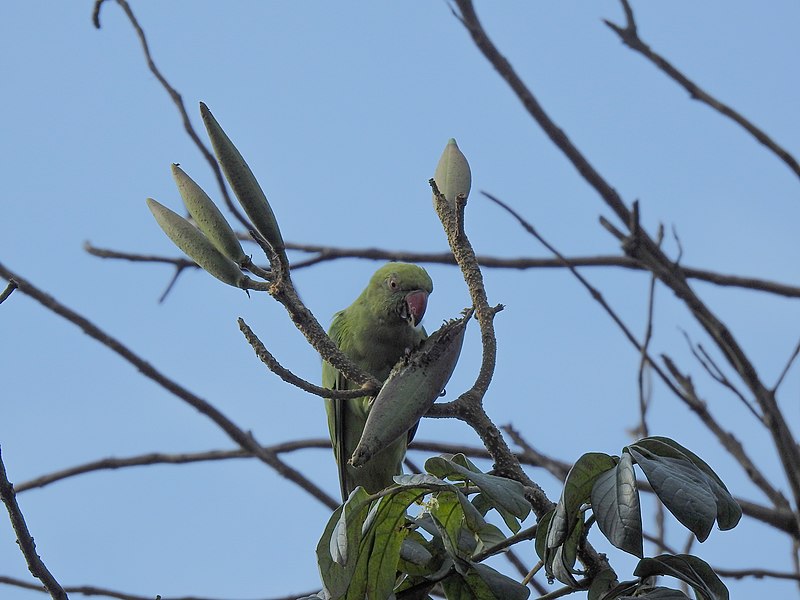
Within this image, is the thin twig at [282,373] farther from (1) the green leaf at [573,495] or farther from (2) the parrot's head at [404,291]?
(2) the parrot's head at [404,291]

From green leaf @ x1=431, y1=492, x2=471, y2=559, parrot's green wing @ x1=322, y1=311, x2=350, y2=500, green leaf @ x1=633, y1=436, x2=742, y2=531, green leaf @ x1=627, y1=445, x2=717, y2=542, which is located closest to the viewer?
green leaf @ x1=627, y1=445, x2=717, y2=542

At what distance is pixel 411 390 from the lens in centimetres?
149

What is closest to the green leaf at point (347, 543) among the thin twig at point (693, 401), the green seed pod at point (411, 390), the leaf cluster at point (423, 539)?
the leaf cluster at point (423, 539)

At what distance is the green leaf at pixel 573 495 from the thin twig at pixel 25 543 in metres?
0.77

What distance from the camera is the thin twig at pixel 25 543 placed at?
1.52m

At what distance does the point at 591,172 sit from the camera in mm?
3641

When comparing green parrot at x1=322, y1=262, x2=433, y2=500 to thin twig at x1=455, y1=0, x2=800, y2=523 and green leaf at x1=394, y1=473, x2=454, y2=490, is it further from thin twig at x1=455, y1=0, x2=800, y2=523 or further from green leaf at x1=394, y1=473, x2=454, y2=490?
green leaf at x1=394, y1=473, x2=454, y2=490

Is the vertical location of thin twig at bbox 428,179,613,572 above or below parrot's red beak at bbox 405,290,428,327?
below

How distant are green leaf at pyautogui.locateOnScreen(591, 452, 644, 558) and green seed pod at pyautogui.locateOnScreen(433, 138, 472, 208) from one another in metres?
0.60

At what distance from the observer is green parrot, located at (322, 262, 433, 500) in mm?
3836

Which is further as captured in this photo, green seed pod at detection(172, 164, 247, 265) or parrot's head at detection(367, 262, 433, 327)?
parrot's head at detection(367, 262, 433, 327)

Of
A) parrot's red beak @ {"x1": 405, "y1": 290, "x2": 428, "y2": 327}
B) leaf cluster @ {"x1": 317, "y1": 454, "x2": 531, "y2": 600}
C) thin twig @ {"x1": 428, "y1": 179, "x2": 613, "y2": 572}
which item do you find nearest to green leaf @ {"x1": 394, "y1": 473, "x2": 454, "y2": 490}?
leaf cluster @ {"x1": 317, "y1": 454, "x2": 531, "y2": 600}

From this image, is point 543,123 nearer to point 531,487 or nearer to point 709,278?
point 709,278

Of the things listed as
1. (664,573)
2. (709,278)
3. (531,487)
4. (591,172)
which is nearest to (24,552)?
(531,487)
